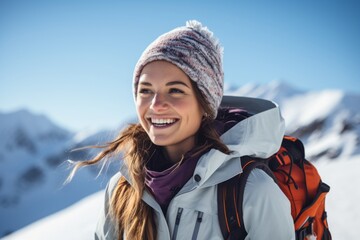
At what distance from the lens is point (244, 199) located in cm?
177

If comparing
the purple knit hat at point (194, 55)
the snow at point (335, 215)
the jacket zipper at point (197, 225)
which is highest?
the purple knit hat at point (194, 55)

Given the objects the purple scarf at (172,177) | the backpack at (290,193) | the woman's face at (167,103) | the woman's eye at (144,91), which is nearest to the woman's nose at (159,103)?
the woman's face at (167,103)

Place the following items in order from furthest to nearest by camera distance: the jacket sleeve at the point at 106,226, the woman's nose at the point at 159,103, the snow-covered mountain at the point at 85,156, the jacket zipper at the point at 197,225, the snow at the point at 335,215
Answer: the snow-covered mountain at the point at 85,156, the snow at the point at 335,215, the jacket sleeve at the point at 106,226, the woman's nose at the point at 159,103, the jacket zipper at the point at 197,225

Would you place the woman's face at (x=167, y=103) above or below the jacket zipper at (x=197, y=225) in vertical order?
above

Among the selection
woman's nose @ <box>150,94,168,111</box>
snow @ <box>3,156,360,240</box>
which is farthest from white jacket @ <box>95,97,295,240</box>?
snow @ <box>3,156,360,240</box>

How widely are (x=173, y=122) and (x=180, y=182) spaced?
0.42 m

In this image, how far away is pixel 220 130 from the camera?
2262mm

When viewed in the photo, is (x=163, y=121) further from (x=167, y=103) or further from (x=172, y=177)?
(x=172, y=177)

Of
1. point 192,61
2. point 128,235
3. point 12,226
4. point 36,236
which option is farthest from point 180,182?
point 12,226

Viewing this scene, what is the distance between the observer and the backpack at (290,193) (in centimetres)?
180

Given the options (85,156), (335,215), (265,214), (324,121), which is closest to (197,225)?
(265,214)

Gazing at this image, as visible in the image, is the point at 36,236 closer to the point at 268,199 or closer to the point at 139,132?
the point at 139,132

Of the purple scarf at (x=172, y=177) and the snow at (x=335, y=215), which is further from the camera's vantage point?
the snow at (x=335, y=215)

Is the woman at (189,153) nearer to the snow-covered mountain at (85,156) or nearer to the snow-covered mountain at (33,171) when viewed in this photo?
the snow-covered mountain at (85,156)
